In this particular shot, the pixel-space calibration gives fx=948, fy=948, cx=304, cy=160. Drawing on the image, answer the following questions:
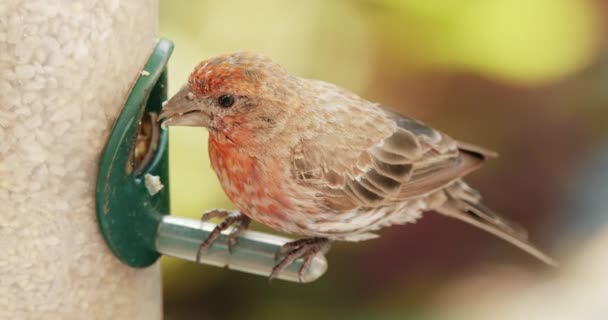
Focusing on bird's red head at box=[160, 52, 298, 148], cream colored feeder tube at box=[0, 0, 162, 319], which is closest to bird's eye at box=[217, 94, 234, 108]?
bird's red head at box=[160, 52, 298, 148]

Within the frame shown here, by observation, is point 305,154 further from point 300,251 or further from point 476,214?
point 476,214

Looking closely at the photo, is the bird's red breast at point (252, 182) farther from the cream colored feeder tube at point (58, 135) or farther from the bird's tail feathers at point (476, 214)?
the bird's tail feathers at point (476, 214)

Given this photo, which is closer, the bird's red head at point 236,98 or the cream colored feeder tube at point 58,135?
the cream colored feeder tube at point 58,135

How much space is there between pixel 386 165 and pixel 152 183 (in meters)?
1.00

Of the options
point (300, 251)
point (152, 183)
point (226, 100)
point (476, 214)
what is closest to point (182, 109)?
point (226, 100)

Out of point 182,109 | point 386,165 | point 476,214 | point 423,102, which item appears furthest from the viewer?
point 423,102

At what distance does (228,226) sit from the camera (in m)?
3.56

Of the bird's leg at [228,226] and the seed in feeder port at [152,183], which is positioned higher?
the seed in feeder port at [152,183]

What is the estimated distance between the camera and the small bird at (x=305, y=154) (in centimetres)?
320

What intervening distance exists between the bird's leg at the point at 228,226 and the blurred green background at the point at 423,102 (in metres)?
1.03

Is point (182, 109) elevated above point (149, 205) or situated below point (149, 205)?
above

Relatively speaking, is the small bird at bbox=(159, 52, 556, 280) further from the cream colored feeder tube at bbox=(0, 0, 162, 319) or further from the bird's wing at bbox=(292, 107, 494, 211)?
the cream colored feeder tube at bbox=(0, 0, 162, 319)

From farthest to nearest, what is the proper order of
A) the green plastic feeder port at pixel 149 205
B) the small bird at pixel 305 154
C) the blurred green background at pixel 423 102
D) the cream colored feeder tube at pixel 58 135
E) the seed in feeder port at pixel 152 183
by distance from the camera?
the blurred green background at pixel 423 102
the seed in feeder port at pixel 152 183
the small bird at pixel 305 154
the green plastic feeder port at pixel 149 205
the cream colored feeder tube at pixel 58 135

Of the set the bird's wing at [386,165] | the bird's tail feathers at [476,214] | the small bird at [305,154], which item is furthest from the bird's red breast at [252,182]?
Result: the bird's tail feathers at [476,214]
